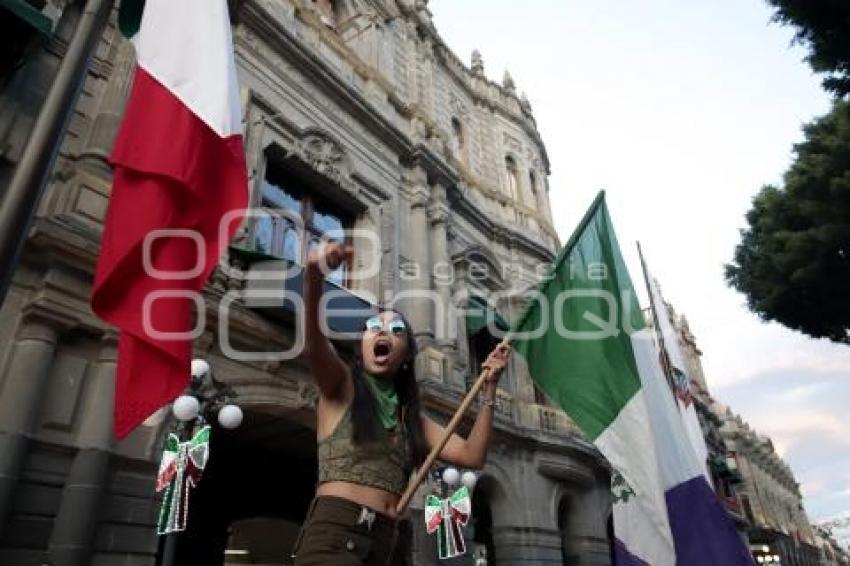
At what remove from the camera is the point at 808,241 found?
1048cm

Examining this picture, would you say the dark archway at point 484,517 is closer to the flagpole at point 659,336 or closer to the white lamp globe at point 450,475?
the white lamp globe at point 450,475

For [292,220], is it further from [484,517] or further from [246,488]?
[484,517]

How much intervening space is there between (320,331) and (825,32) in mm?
9694

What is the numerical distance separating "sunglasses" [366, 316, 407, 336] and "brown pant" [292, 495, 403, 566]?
0.72 m

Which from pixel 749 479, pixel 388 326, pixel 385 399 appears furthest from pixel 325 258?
Result: pixel 749 479

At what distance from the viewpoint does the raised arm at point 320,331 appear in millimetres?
2014

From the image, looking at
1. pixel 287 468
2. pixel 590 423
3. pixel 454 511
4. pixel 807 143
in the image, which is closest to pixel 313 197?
pixel 287 468

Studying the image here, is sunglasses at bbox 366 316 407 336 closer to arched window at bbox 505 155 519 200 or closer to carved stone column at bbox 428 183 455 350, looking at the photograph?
carved stone column at bbox 428 183 455 350

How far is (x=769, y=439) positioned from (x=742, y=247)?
47.2 m

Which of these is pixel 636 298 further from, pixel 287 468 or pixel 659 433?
pixel 287 468

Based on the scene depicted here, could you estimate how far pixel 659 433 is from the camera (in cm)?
472

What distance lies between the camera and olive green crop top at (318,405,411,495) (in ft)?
7.35

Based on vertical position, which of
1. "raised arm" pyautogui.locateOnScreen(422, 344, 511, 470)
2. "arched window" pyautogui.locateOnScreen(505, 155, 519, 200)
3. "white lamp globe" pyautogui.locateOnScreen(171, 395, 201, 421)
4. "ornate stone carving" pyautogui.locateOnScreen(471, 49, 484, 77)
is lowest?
"raised arm" pyautogui.locateOnScreen(422, 344, 511, 470)

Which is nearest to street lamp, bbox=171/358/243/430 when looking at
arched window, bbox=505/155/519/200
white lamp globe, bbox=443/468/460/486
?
white lamp globe, bbox=443/468/460/486
